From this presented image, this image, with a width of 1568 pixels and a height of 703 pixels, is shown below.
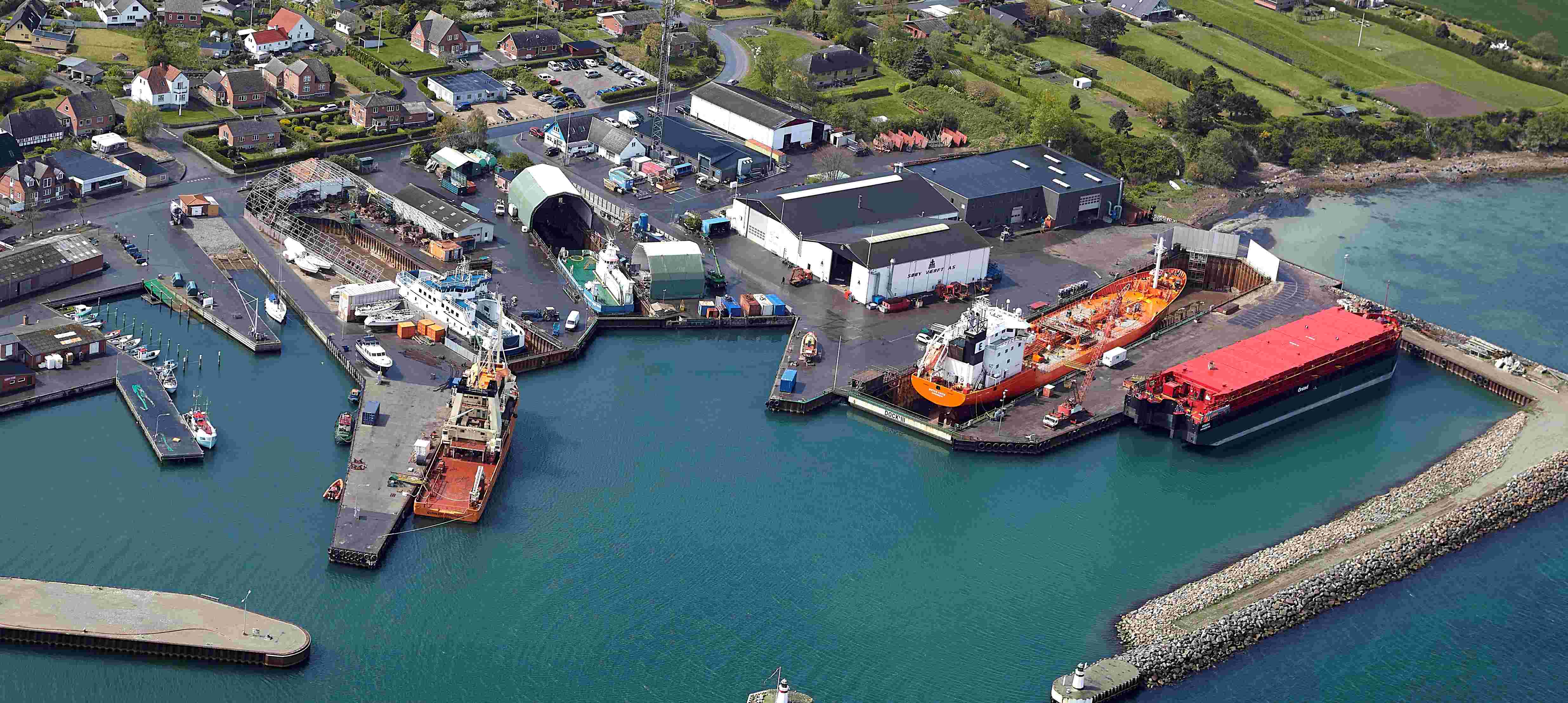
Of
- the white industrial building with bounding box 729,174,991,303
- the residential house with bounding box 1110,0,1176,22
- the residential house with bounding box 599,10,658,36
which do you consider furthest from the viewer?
the residential house with bounding box 1110,0,1176,22

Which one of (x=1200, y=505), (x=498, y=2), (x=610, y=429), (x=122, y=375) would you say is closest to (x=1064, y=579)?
(x=1200, y=505)

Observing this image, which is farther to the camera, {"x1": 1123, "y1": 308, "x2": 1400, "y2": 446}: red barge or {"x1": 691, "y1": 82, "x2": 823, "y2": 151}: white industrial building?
{"x1": 691, "y1": 82, "x2": 823, "y2": 151}: white industrial building

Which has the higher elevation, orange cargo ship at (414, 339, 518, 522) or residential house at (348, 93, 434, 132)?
residential house at (348, 93, 434, 132)

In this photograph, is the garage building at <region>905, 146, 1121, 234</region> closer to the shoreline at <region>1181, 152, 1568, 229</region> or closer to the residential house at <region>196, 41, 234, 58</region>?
the shoreline at <region>1181, 152, 1568, 229</region>

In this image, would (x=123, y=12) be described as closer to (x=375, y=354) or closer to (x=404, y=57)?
(x=404, y=57)

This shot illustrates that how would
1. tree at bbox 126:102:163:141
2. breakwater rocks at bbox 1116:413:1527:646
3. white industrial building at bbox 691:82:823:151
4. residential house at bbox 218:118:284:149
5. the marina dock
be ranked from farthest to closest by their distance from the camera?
1. white industrial building at bbox 691:82:823:151
2. residential house at bbox 218:118:284:149
3. tree at bbox 126:102:163:141
4. the marina dock
5. breakwater rocks at bbox 1116:413:1527:646

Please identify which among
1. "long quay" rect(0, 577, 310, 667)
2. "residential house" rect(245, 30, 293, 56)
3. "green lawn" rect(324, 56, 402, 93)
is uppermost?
"residential house" rect(245, 30, 293, 56)

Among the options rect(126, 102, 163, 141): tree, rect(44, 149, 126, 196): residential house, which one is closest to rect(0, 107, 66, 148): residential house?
rect(126, 102, 163, 141): tree
